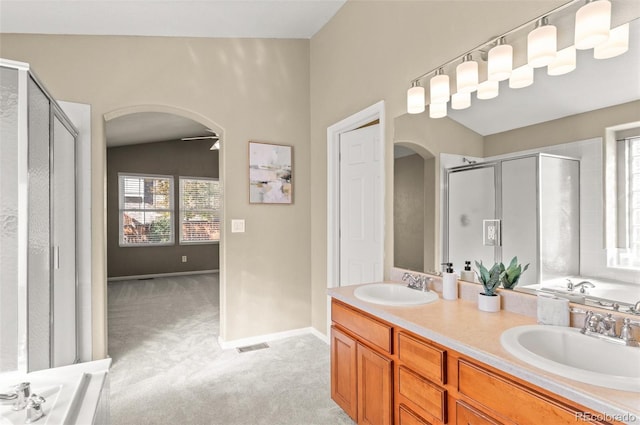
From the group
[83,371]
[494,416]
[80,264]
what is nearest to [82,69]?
[80,264]

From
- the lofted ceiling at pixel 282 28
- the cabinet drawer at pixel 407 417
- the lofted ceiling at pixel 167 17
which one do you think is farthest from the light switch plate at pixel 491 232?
the lofted ceiling at pixel 167 17

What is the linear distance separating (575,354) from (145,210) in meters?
7.46

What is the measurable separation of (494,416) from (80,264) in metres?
3.01

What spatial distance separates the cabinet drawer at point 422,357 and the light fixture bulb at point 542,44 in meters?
1.29

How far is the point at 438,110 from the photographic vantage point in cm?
210

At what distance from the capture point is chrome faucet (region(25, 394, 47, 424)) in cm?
94

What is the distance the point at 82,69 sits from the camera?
9.32 ft

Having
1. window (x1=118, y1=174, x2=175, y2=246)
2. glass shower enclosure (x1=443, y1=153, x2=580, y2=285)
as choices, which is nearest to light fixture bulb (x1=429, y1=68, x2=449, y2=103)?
glass shower enclosure (x1=443, y1=153, x2=580, y2=285)

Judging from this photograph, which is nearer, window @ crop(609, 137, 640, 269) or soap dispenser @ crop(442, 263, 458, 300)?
window @ crop(609, 137, 640, 269)

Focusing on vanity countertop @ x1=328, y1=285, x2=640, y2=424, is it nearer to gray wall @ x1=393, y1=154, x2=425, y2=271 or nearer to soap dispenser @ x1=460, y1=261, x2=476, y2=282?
soap dispenser @ x1=460, y1=261, x2=476, y2=282

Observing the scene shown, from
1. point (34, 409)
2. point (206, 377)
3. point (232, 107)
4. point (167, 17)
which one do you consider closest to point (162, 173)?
point (232, 107)

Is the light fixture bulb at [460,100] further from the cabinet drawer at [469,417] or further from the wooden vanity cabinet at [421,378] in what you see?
the cabinet drawer at [469,417]

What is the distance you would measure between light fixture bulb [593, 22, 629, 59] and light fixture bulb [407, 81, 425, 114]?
909 mm

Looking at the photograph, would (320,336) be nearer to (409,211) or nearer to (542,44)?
(409,211)
